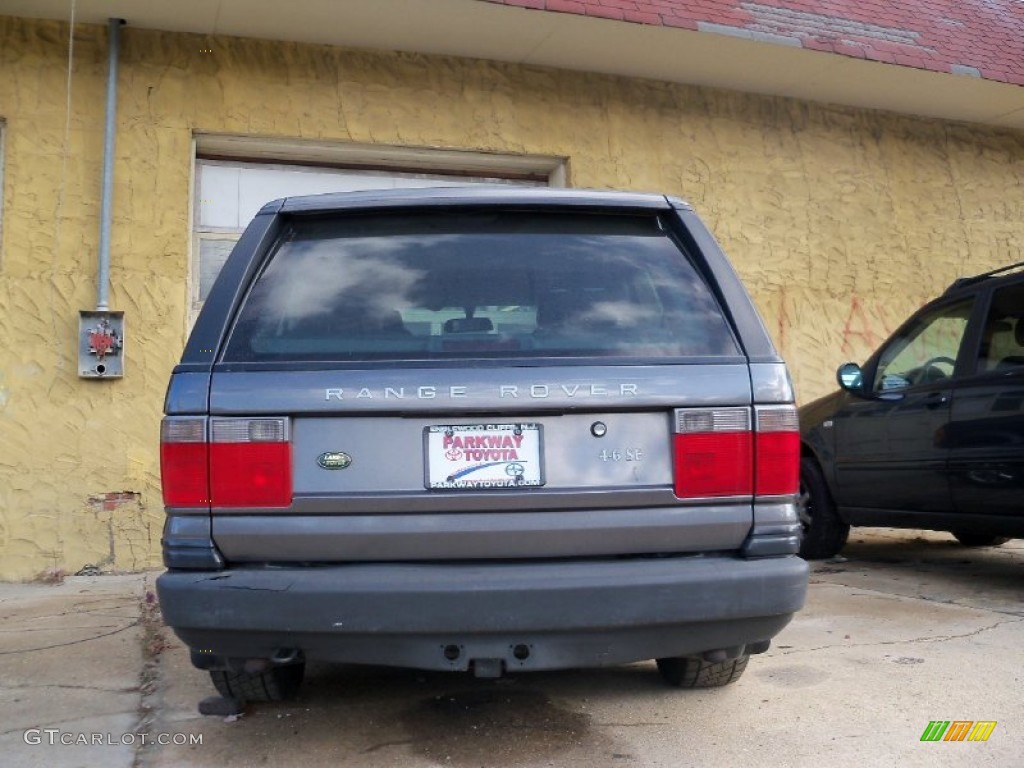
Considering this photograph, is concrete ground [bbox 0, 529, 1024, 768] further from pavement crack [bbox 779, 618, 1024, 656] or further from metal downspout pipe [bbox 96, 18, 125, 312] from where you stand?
metal downspout pipe [bbox 96, 18, 125, 312]

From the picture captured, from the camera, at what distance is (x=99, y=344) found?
19.9 feet

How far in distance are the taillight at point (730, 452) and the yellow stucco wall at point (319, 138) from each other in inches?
180

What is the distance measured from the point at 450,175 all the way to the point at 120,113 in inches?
96.2

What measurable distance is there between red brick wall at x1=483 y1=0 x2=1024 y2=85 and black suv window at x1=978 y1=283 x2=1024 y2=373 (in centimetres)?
278

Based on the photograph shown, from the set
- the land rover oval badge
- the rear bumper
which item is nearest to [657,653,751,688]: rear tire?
the rear bumper

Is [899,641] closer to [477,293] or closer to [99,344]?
[477,293]

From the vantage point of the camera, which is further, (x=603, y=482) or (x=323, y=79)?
(x=323, y=79)

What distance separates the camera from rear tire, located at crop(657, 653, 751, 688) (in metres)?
3.36

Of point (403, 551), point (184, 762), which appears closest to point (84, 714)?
point (184, 762)

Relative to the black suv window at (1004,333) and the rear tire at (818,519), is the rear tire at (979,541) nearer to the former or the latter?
the rear tire at (818,519)

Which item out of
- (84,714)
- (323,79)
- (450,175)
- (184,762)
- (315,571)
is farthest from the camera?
(450,175)

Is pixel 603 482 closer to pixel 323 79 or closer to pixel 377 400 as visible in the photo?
pixel 377 400

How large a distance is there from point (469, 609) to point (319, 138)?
5.08 m

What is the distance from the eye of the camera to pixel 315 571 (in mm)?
2553
